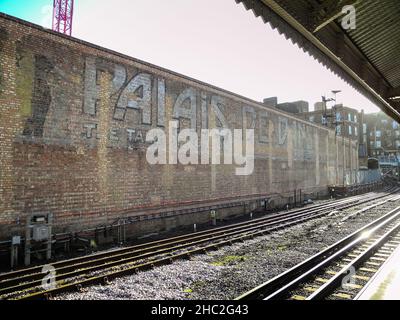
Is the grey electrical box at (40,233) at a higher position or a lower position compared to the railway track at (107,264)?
higher

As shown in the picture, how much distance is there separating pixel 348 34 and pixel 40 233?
1013 centimetres

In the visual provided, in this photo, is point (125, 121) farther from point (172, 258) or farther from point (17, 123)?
point (172, 258)

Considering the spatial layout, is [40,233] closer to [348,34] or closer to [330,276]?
[330,276]

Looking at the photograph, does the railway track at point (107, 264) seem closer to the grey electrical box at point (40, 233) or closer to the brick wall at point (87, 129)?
the grey electrical box at point (40, 233)

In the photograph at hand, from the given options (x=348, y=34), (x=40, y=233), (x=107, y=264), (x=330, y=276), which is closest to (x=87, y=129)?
(x=40, y=233)

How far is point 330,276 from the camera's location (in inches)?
293

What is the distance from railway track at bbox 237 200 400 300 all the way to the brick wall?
313 inches

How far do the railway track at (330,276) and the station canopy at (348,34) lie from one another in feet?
15.1

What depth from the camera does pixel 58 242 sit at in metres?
10.5

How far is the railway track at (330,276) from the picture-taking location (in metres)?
6.20

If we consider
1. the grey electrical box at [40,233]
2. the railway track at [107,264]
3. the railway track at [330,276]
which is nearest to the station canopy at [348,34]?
the railway track at [330,276]

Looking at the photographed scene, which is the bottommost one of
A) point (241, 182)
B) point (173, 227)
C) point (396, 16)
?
point (173, 227)

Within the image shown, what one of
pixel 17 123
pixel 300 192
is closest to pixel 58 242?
pixel 17 123

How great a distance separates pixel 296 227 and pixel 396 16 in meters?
11.8
